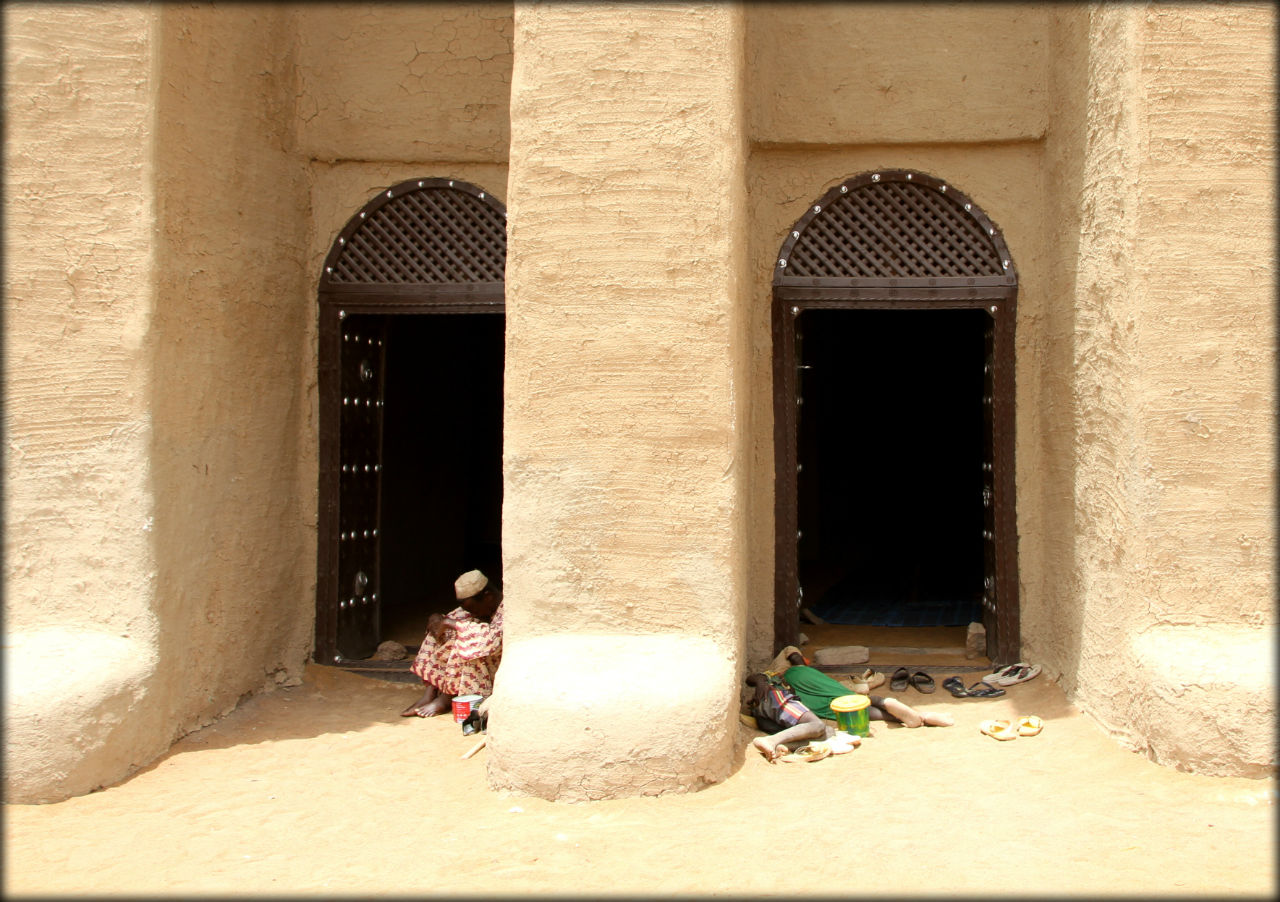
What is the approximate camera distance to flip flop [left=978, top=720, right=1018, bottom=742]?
14.4ft

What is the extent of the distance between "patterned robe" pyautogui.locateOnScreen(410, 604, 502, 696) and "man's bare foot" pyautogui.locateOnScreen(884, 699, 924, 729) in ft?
6.15

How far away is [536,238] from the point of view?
4.23 meters

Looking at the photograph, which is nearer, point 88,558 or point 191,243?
point 88,558

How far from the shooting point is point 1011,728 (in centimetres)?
450

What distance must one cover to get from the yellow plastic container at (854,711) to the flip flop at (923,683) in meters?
0.69

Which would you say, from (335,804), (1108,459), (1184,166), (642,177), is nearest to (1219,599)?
(1108,459)

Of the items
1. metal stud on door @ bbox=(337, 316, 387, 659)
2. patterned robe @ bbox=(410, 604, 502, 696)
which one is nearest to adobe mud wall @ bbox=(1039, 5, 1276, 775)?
patterned robe @ bbox=(410, 604, 502, 696)

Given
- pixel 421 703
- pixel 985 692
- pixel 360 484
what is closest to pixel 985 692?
pixel 985 692

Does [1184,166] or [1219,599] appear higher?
[1184,166]

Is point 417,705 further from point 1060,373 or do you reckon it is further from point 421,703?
point 1060,373

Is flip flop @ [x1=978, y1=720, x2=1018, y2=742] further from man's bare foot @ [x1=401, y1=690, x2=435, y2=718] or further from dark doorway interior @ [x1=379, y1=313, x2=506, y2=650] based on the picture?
dark doorway interior @ [x1=379, y1=313, x2=506, y2=650]

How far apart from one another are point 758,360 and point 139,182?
3.09 metres

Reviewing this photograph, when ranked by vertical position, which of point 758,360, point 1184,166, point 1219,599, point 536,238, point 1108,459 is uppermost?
point 1184,166

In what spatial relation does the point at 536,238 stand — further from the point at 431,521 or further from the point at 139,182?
the point at 431,521
